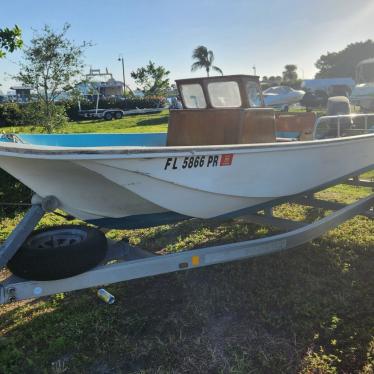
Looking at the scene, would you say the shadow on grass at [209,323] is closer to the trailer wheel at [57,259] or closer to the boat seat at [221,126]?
the trailer wheel at [57,259]

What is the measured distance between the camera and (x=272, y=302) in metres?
3.70

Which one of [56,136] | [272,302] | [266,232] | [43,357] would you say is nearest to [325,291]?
[272,302]

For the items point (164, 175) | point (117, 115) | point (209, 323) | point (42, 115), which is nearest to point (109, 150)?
point (164, 175)

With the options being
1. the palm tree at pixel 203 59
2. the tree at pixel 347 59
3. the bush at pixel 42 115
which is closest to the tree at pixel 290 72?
the tree at pixel 347 59

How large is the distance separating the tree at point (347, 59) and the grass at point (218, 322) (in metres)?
79.5

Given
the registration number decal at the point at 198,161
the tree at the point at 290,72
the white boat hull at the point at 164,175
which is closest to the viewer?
the white boat hull at the point at 164,175

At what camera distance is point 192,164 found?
334 cm

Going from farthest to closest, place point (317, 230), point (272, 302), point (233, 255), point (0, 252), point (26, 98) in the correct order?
point (26, 98), point (317, 230), point (272, 302), point (233, 255), point (0, 252)

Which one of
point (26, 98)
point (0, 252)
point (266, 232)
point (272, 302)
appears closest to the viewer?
point (0, 252)

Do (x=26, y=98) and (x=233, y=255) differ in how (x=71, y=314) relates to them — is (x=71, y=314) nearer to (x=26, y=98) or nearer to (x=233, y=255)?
(x=233, y=255)

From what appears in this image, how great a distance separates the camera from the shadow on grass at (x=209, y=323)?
2.94m

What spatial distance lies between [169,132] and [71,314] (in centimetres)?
236

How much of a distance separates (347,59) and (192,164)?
85.0 metres

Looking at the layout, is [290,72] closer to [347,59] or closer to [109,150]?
[347,59]
